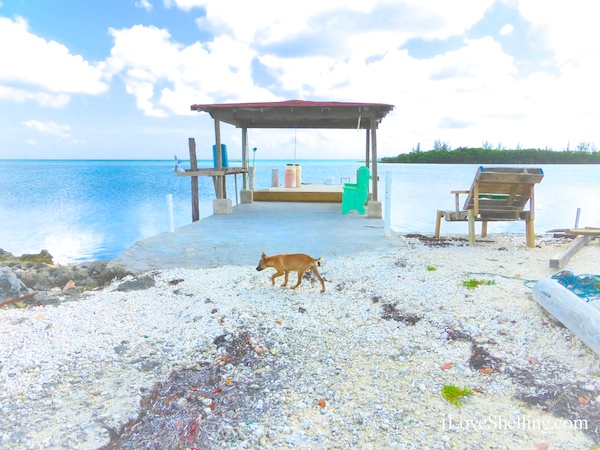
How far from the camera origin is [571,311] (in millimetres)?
3459

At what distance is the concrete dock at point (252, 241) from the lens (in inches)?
247

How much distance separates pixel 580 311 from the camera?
338 centimetres

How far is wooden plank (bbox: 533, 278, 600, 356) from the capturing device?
315 cm

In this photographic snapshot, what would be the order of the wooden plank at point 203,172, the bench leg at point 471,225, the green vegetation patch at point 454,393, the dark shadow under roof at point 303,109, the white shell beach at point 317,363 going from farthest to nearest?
the wooden plank at point 203,172
the dark shadow under roof at point 303,109
the bench leg at point 471,225
the green vegetation patch at point 454,393
the white shell beach at point 317,363

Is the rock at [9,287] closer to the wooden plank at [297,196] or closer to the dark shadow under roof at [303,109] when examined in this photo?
the dark shadow under roof at [303,109]

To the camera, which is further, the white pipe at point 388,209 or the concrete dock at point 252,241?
the white pipe at point 388,209

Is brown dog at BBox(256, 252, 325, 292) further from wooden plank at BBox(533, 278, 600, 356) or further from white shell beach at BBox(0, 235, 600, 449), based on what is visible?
wooden plank at BBox(533, 278, 600, 356)

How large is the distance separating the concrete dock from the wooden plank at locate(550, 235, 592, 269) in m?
2.26

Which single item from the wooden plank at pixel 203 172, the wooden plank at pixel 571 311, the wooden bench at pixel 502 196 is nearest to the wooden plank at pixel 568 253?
the wooden bench at pixel 502 196

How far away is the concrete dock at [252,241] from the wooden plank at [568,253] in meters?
2.26

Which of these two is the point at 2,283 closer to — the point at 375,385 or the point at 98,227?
the point at 375,385

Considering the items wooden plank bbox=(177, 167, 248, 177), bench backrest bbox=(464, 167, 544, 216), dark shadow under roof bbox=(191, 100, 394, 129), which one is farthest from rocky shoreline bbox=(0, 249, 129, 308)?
bench backrest bbox=(464, 167, 544, 216)

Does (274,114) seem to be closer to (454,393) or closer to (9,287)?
(9,287)

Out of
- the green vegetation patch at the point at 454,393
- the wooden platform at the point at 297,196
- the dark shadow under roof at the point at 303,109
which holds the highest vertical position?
the dark shadow under roof at the point at 303,109
